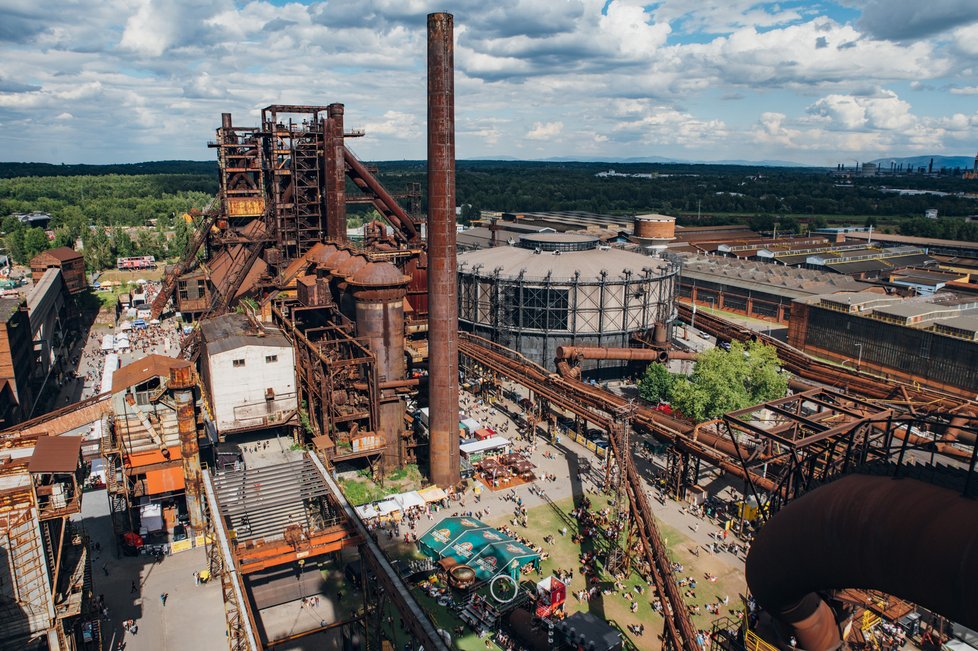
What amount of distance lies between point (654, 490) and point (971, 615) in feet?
112

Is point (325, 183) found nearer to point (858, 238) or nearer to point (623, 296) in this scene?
point (623, 296)

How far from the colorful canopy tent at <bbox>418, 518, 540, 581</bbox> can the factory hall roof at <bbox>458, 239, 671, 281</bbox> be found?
3186 centimetres

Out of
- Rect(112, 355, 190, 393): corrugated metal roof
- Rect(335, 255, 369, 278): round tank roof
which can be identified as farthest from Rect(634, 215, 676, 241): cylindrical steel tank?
Rect(112, 355, 190, 393): corrugated metal roof

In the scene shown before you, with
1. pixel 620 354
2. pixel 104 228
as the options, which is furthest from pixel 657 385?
pixel 104 228

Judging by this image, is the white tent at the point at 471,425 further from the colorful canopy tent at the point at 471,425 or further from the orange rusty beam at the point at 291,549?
the orange rusty beam at the point at 291,549

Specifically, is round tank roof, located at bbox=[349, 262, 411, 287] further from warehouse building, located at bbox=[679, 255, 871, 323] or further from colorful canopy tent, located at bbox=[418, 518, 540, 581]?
warehouse building, located at bbox=[679, 255, 871, 323]

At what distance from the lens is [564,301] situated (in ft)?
208

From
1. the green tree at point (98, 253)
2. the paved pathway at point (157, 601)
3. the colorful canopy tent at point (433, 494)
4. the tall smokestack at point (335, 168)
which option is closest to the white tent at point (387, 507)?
the colorful canopy tent at point (433, 494)

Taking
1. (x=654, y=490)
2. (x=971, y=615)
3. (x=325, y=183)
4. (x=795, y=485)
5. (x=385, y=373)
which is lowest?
(x=654, y=490)

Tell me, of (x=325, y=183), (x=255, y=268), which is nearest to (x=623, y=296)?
(x=325, y=183)

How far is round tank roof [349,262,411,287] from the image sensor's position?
45625 mm

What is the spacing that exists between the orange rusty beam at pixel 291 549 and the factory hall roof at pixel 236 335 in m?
18.3

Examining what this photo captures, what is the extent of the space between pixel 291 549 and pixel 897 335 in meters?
60.1

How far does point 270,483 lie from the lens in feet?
120
